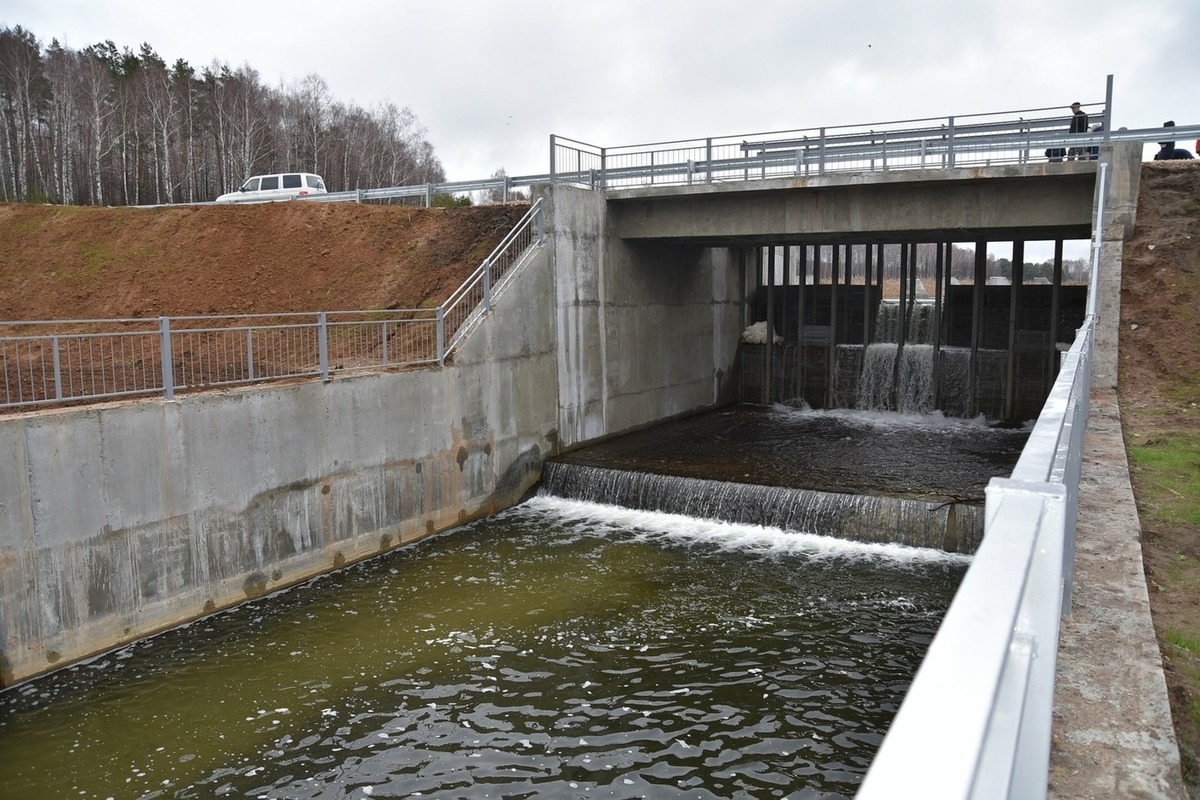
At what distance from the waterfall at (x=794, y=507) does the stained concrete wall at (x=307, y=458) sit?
239 cm

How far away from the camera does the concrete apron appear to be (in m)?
3.42

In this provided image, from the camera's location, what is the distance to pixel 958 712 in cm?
119

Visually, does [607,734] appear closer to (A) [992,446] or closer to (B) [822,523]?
(B) [822,523]

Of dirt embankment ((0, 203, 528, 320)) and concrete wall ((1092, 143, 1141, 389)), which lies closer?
concrete wall ((1092, 143, 1141, 389))

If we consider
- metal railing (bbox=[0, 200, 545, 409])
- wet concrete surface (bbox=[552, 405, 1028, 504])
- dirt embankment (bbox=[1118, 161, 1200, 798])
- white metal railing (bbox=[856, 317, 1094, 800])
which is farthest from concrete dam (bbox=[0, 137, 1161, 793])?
white metal railing (bbox=[856, 317, 1094, 800])

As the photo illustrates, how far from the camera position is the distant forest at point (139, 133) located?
164 feet

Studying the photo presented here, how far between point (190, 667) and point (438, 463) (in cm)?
655

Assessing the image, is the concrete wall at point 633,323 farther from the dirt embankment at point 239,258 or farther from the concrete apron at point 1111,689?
the concrete apron at point 1111,689

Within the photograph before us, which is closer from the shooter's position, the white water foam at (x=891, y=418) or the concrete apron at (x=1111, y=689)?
the concrete apron at (x=1111, y=689)

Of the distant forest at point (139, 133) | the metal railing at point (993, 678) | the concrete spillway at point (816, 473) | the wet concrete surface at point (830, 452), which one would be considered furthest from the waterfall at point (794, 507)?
the distant forest at point (139, 133)

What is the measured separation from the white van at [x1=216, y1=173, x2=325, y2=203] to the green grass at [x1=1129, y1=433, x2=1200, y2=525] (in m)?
28.7

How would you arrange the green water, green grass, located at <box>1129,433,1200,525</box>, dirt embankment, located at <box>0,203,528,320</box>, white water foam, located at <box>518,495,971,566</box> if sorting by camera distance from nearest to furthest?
green grass, located at <box>1129,433,1200,525</box> < the green water < white water foam, located at <box>518,495,971,566</box> < dirt embankment, located at <box>0,203,528,320</box>

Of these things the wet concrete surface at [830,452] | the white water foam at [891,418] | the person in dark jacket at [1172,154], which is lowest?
the wet concrete surface at [830,452]

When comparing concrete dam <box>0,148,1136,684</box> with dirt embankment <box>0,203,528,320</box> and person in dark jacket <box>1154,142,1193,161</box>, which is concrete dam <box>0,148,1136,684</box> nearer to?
person in dark jacket <box>1154,142,1193,161</box>
